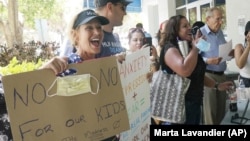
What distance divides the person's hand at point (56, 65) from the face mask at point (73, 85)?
0.03m

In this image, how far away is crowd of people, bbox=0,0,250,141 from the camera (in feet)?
4.65

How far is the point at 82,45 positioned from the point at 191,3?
22.7 feet

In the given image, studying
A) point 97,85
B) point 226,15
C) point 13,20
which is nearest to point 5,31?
point 13,20

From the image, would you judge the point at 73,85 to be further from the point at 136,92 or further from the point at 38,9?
the point at 38,9

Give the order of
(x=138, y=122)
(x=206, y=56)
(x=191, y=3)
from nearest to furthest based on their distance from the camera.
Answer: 1. (x=138, y=122)
2. (x=206, y=56)
3. (x=191, y=3)

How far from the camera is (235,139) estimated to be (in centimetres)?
141

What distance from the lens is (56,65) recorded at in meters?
0.99

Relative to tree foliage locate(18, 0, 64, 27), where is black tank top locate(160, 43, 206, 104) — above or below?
below

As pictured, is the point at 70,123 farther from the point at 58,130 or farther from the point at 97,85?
the point at 97,85

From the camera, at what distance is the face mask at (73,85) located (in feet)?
3.22

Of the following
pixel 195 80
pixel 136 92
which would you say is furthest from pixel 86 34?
pixel 195 80

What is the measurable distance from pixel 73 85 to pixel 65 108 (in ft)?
0.27

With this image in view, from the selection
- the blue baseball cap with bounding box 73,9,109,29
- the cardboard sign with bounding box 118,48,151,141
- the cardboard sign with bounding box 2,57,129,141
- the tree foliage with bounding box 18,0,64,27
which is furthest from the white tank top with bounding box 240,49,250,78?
the tree foliage with bounding box 18,0,64,27

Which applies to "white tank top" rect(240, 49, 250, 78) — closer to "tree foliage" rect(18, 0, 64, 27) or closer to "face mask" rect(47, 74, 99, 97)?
"face mask" rect(47, 74, 99, 97)
